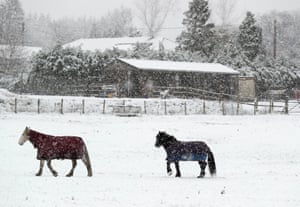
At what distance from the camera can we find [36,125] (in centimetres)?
3306

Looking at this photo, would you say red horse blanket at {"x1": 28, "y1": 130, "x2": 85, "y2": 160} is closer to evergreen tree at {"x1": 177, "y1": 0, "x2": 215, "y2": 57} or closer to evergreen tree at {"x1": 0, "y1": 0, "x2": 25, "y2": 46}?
evergreen tree at {"x1": 0, "y1": 0, "x2": 25, "y2": 46}

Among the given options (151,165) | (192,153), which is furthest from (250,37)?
(192,153)

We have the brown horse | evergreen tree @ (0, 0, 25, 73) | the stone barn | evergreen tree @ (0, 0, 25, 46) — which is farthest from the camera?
evergreen tree @ (0, 0, 25, 46)

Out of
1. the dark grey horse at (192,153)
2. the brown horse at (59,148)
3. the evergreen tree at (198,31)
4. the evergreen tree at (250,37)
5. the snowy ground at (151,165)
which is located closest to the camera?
the snowy ground at (151,165)

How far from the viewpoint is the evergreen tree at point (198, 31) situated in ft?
259

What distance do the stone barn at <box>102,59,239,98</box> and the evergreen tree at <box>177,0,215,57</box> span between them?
772 inches

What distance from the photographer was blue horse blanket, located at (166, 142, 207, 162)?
50.8ft

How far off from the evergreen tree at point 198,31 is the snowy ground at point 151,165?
37.7m

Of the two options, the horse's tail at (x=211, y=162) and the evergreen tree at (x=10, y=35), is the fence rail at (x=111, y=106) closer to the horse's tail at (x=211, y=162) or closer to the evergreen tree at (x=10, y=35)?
the horse's tail at (x=211, y=162)

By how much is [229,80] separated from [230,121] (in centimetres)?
2213

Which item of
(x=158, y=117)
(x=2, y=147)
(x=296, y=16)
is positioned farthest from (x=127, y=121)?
(x=296, y=16)

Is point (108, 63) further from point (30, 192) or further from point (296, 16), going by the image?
point (296, 16)

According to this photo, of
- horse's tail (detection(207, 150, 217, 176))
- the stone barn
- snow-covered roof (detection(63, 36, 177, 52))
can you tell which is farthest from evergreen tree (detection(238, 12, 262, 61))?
horse's tail (detection(207, 150, 217, 176))

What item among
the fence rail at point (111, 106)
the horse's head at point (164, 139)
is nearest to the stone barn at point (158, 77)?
the fence rail at point (111, 106)
